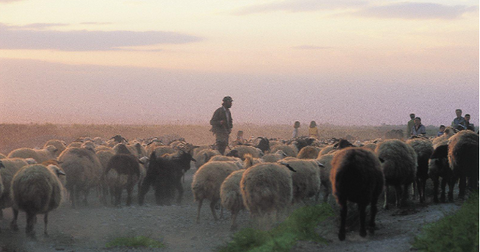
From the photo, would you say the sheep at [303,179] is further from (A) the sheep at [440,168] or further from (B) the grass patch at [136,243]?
(B) the grass patch at [136,243]

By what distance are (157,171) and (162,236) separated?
4.41 metres

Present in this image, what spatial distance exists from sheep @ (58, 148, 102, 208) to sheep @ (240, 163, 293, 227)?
555 centimetres

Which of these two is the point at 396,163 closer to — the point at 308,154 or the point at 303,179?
the point at 303,179

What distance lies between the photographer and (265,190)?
33.6ft

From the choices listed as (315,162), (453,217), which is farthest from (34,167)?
(453,217)

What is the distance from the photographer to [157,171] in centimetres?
1541

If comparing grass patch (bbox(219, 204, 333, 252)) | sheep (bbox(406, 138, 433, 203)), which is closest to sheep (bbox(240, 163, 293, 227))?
grass patch (bbox(219, 204, 333, 252))

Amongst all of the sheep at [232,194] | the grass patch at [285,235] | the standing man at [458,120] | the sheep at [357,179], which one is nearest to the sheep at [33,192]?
the sheep at [232,194]

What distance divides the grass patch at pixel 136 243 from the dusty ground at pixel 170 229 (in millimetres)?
186

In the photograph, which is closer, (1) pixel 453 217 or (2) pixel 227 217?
(1) pixel 453 217

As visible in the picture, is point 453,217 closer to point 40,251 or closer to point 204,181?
point 204,181

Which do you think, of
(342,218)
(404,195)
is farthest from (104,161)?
(342,218)

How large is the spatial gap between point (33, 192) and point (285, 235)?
5081mm

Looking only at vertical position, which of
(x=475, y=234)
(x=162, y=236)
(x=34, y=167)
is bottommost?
(x=162, y=236)
